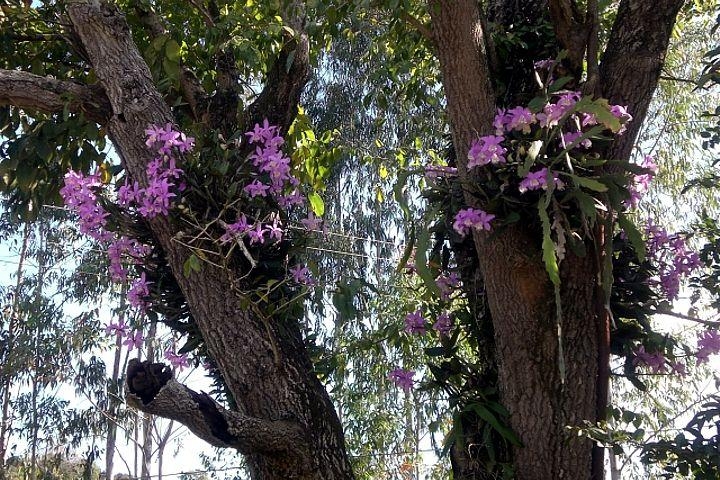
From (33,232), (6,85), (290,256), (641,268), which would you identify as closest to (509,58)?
(641,268)

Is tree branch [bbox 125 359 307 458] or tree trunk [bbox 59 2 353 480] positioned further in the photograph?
tree trunk [bbox 59 2 353 480]

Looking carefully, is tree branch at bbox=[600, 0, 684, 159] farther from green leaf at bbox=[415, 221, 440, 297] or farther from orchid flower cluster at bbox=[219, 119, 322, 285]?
orchid flower cluster at bbox=[219, 119, 322, 285]

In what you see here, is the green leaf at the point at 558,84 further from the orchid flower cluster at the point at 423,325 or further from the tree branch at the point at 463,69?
the orchid flower cluster at the point at 423,325

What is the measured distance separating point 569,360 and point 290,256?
1.01 metres

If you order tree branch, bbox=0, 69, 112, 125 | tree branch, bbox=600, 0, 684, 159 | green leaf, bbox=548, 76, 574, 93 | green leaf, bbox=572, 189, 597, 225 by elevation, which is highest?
tree branch, bbox=0, 69, 112, 125

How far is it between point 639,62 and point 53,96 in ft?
6.14

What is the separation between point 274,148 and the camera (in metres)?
2.52

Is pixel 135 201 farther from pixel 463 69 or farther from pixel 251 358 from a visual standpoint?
pixel 463 69

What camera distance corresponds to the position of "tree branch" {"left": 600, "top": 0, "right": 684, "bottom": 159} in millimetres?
2123

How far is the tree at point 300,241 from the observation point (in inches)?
80.2

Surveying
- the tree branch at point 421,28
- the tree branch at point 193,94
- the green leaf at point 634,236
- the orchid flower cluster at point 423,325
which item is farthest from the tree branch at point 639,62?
the tree branch at point 193,94

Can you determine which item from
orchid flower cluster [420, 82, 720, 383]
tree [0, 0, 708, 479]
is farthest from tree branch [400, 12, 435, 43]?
orchid flower cluster [420, 82, 720, 383]

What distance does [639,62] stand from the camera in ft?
6.99

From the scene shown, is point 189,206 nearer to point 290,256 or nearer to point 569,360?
point 290,256
